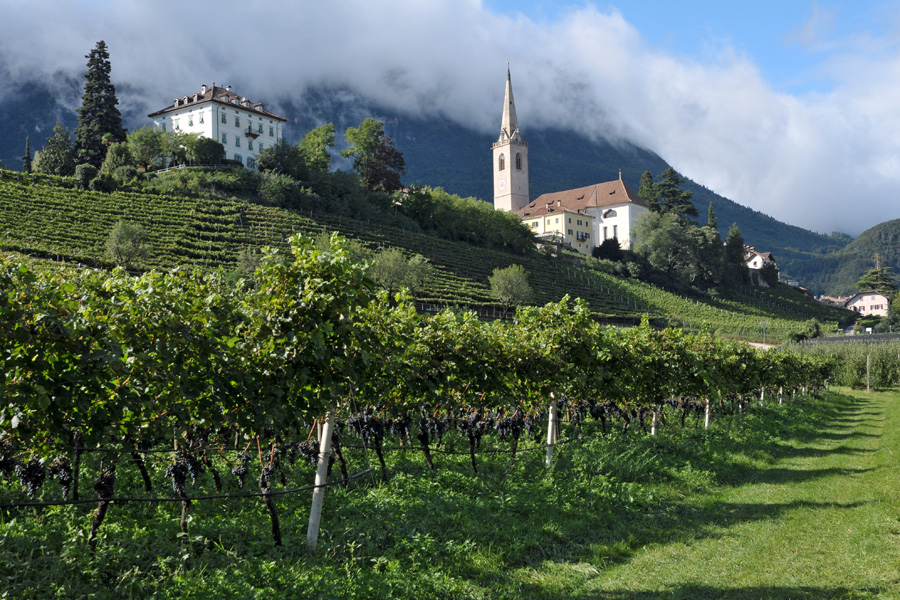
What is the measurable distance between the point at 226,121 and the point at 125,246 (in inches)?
1948

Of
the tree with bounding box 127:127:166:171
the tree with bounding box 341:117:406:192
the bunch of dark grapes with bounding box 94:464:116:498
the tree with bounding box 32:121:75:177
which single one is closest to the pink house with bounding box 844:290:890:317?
the tree with bounding box 341:117:406:192

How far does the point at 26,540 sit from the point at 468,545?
182 inches

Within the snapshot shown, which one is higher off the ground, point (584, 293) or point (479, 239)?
point (479, 239)

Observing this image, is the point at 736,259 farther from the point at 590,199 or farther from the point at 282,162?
the point at 282,162

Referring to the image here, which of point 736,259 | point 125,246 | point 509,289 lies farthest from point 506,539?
point 736,259

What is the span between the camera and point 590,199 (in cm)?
13012

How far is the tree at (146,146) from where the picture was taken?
75562 mm

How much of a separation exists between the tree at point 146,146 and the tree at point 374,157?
26.3m

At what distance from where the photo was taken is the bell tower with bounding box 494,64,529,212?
135250 millimetres

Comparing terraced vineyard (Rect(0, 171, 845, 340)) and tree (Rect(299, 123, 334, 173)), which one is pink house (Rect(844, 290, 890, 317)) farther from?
tree (Rect(299, 123, 334, 173))

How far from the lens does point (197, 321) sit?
654 cm

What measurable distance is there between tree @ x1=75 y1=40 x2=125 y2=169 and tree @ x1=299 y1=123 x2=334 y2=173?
74.7 feet

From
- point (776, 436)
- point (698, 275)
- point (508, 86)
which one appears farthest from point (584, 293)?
point (508, 86)

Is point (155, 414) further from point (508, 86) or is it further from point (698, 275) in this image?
point (508, 86)
